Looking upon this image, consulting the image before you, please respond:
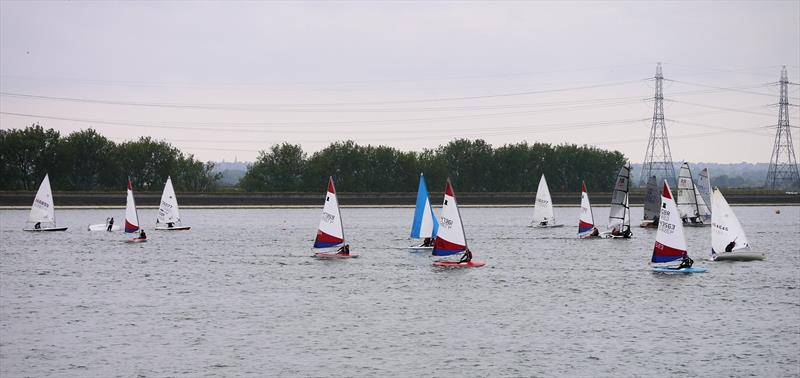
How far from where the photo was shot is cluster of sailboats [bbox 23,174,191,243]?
94.3 meters

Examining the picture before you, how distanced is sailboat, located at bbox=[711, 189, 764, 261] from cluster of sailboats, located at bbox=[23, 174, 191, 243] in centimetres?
4926

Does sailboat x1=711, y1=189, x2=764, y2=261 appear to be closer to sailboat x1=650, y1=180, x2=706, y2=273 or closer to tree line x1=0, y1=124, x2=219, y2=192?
sailboat x1=650, y1=180, x2=706, y2=273

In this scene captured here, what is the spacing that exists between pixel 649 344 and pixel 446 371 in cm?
1029

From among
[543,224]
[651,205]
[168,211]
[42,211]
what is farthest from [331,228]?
[651,205]

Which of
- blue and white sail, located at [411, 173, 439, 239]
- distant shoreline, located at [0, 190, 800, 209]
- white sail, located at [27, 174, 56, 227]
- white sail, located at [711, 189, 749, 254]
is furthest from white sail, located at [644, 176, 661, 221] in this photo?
white sail, located at [27, 174, 56, 227]

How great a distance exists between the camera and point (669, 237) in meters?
64.4

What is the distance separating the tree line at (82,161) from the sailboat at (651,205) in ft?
265

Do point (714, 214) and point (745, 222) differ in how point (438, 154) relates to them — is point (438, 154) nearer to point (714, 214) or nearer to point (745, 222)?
point (745, 222)

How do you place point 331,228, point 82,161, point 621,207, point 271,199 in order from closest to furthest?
point 331,228, point 621,207, point 82,161, point 271,199

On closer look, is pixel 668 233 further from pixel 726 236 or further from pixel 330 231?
pixel 330 231

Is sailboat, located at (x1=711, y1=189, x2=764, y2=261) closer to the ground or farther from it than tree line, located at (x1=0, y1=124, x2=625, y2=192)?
closer to the ground

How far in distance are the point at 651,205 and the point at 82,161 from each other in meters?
88.1

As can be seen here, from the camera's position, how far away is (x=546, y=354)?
40.5 metres

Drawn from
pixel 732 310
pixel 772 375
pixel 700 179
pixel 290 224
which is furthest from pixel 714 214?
pixel 290 224
